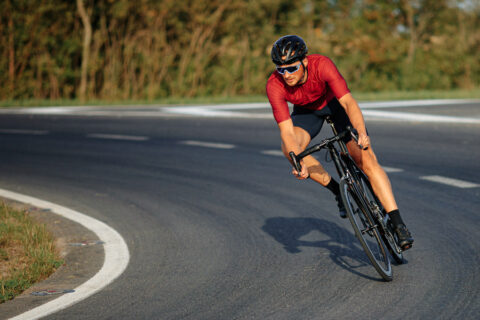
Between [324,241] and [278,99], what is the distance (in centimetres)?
165

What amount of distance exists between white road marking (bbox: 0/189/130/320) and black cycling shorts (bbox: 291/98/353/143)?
191cm

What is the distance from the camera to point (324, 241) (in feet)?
22.9

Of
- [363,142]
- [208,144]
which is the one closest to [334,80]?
[363,142]

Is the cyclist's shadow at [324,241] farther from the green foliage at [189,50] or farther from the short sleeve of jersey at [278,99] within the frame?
the green foliage at [189,50]

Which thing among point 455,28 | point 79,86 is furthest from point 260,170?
point 455,28

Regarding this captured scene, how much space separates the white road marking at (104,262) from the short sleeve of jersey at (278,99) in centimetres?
181

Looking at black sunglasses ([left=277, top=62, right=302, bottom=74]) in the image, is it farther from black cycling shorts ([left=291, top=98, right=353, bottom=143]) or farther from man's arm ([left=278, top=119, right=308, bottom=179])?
black cycling shorts ([left=291, top=98, right=353, bottom=143])

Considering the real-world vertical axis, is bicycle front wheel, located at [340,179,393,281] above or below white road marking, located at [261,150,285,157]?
above

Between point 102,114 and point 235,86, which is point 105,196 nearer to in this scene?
point 102,114

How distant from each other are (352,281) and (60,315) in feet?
6.99

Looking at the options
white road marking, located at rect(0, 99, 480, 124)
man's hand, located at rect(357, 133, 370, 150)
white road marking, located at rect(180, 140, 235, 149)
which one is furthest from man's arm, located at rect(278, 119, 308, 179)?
white road marking, located at rect(0, 99, 480, 124)

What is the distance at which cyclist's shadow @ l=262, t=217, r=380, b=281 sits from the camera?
6.24 m

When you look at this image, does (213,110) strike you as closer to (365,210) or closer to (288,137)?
(288,137)

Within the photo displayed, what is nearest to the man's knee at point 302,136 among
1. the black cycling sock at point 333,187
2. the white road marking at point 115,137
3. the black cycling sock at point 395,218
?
the black cycling sock at point 333,187
